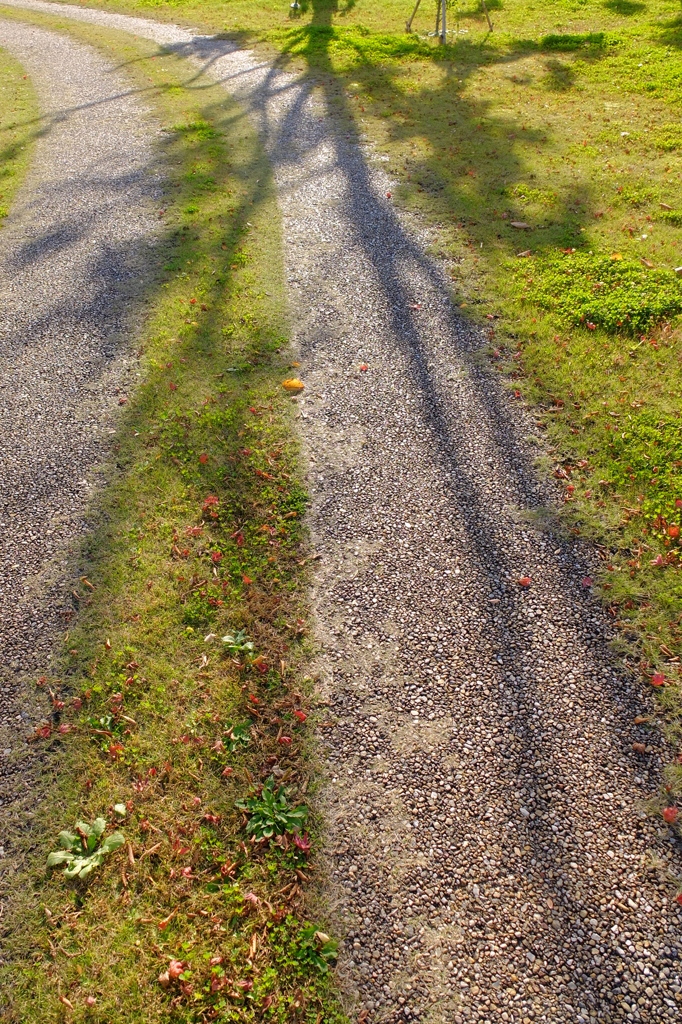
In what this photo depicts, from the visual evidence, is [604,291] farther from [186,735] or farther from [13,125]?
[13,125]

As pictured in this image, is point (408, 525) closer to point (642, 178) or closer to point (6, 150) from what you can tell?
point (642, 178)

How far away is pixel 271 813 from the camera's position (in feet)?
9.30

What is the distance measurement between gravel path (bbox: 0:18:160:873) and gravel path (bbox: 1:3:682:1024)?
1.57 meters

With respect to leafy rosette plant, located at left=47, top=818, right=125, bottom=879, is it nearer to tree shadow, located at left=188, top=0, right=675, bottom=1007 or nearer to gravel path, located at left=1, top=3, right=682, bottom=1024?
gravel path, located at left=1, top=3, right=682, bottom=1024

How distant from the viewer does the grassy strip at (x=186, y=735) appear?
244cm

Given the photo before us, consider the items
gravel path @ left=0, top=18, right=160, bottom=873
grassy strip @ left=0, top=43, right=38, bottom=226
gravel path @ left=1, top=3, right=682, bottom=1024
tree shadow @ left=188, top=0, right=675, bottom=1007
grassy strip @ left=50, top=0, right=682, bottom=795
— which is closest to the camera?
gravel path @ left=1, top=3, right=682, bottom=1024

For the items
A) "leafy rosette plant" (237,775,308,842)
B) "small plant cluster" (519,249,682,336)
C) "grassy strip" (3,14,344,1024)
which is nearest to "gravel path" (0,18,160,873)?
"grassy strip" (3,14,344,1024)

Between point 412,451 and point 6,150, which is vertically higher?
A: point 6,150

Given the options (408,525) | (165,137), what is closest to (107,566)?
(408,525)

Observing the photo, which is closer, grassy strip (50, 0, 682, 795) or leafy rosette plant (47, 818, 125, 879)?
leafy rosette plant (47, 818, 125, 879)

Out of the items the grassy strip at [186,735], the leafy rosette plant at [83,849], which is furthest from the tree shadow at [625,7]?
the leafy rosette plant at [83,849]

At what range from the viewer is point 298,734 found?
10.2 feet

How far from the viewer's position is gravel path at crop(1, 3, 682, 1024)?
2410mm

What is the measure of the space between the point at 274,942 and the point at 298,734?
2.83 ft
